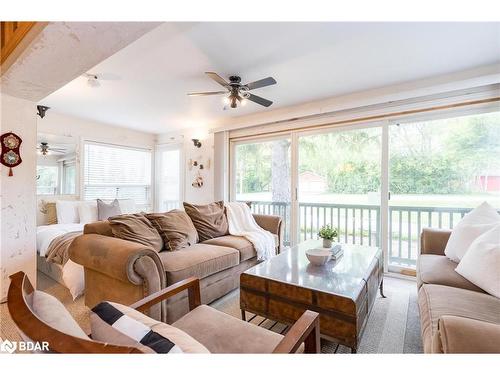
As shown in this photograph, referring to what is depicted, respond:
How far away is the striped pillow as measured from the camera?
634 mm

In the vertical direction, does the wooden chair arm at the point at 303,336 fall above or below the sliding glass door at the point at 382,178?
below

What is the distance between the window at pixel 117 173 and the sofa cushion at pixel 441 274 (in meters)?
4.86

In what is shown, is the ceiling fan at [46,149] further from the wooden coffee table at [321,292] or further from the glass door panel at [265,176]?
the wooden coffee table at [321,292]

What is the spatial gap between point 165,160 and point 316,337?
5115 millimetres

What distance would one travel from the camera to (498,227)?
61.9 inches

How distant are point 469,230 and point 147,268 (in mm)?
2422

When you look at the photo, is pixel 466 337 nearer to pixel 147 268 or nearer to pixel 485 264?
pixel 485 264

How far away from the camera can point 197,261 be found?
2016mm

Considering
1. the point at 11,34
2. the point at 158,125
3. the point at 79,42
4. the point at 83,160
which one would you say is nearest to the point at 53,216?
the point at 83,160

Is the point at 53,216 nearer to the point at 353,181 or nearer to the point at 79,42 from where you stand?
the point at 79,42

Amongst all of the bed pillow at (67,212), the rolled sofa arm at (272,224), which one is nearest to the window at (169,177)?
the bed pillow at (67,212)

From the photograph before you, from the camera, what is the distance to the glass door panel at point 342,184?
129 inches

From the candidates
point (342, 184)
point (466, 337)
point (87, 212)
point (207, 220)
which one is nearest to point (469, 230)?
point (466, 337)
